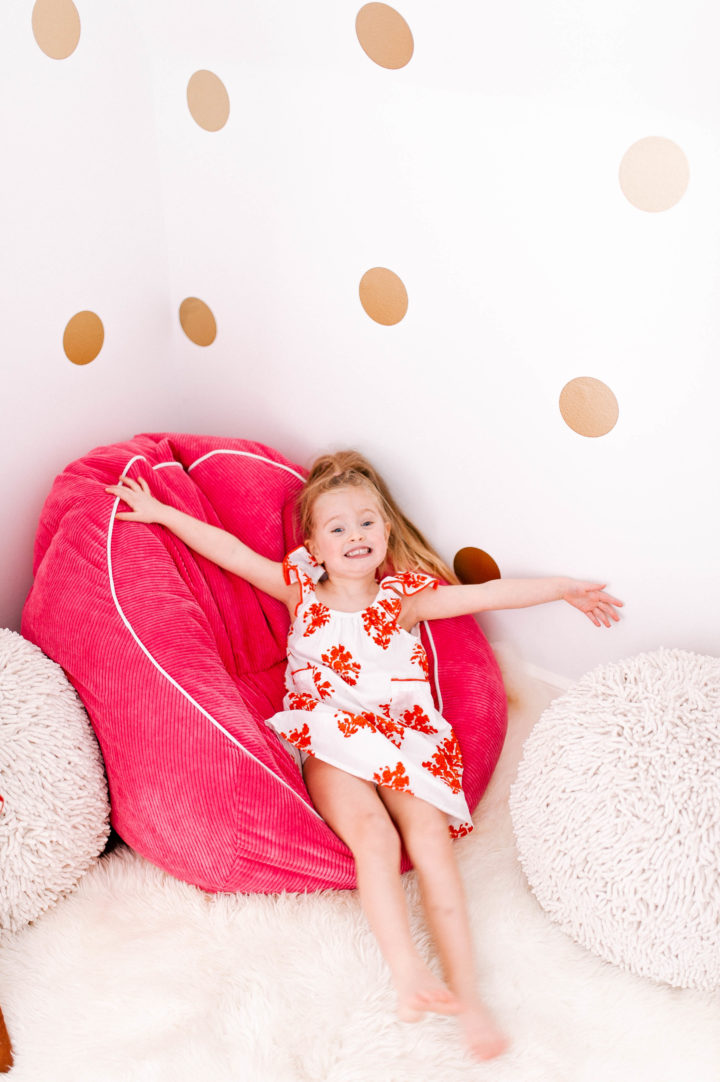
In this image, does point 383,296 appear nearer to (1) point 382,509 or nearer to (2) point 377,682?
(1) point 382,509

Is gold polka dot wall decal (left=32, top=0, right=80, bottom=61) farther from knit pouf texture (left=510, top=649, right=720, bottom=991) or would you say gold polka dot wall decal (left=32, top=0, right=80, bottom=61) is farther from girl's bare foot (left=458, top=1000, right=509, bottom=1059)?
girl's bare foot (left=458, top=1000, right=509, bottom=1059)

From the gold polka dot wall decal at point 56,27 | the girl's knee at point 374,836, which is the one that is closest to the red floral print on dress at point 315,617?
the girl's knee at point 374,836

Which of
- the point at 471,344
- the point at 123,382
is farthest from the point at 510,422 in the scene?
the point at 123,382

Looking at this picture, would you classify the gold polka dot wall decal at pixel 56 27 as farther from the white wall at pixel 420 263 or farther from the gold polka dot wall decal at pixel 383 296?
the gold polka dot wall decal at pixel 383 296

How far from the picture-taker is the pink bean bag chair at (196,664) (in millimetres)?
1355

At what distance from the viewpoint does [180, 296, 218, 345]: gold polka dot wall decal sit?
191cm

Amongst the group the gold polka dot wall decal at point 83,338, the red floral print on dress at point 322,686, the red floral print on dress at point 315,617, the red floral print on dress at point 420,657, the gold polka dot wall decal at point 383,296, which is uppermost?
the gold polka dot wall decal at point 383,296

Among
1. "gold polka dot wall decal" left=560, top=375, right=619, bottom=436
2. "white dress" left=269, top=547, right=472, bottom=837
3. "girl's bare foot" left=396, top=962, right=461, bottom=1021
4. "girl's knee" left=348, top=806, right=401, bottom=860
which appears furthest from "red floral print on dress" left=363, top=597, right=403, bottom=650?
"girl's bare foot" left=396, top=962, right=461, bottom=1021

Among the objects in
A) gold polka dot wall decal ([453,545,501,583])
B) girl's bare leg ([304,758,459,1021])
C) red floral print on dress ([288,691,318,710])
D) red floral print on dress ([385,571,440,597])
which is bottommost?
girl's bare leg ([304,758,459,1021])

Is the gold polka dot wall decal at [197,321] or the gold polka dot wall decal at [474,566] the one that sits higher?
the gold polka dot wall decal at [197,321]

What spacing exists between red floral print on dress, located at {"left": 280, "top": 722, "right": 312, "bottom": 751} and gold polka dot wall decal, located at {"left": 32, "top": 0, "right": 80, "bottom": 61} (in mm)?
1190

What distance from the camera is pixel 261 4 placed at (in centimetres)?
152

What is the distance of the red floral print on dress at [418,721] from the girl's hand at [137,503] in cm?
55

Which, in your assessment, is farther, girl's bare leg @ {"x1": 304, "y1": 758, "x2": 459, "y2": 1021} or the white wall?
the white wall
